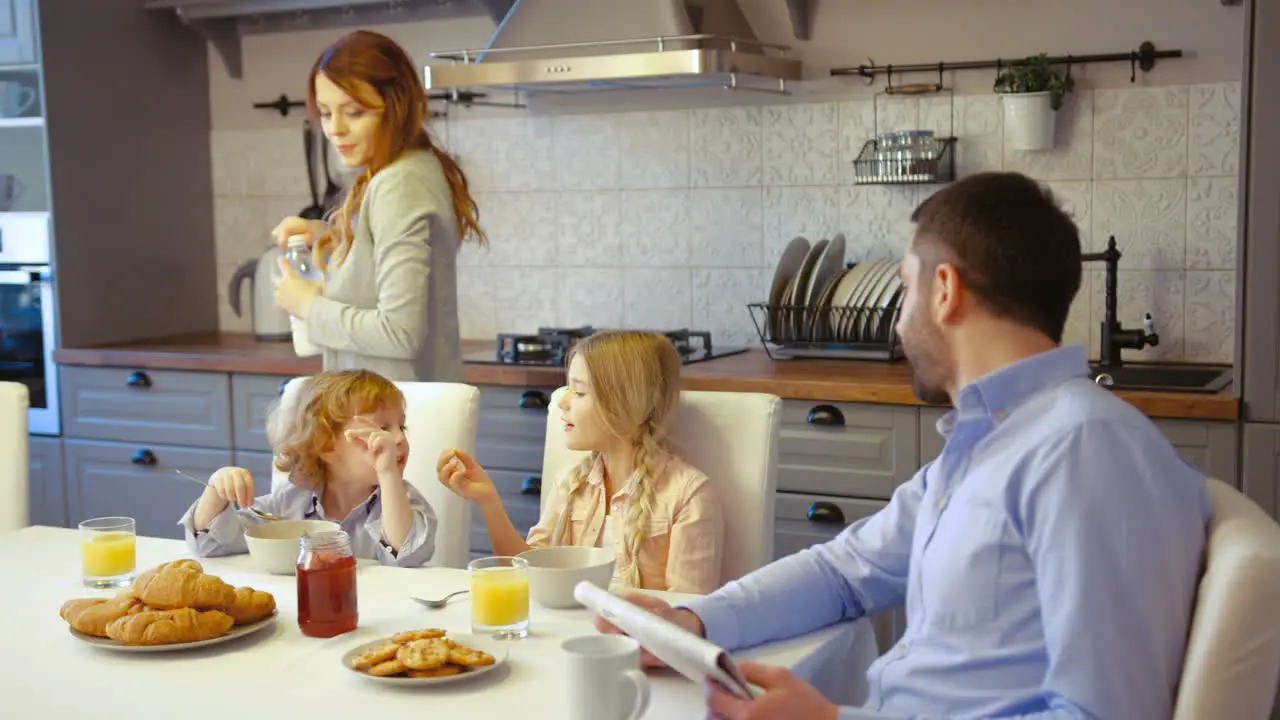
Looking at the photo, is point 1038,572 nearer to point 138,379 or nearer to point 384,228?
point 384,228

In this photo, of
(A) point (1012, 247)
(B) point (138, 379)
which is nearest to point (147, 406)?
(B) point (138, 379)

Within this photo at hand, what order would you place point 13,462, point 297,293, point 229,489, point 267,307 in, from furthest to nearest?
1. point 267,307
2. point 297,293
3. point 13,462
4. point 229,489

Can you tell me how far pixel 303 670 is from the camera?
55.6 inches

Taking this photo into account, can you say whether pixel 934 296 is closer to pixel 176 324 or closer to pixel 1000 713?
pixel 1000 713

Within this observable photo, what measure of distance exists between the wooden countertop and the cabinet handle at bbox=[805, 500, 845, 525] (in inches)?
9.0

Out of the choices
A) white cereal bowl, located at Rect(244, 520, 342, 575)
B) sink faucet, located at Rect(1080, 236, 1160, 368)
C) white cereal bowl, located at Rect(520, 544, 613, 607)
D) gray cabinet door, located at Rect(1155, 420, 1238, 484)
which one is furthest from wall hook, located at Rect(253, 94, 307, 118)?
white cereal bowl, located at Rect(520, 544, 613, 607)

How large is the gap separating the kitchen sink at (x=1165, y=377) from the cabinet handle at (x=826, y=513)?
586 mm

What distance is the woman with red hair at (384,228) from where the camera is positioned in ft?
7.99

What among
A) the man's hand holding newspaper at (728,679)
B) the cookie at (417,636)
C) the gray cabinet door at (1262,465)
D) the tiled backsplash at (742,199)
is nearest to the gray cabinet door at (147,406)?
the tiled backsplash at (742,199)

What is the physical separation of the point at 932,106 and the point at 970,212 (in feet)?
6.59

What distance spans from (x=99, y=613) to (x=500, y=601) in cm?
43

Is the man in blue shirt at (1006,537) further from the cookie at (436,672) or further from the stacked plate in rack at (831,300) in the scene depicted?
the stacked plate in rack at (831,300)

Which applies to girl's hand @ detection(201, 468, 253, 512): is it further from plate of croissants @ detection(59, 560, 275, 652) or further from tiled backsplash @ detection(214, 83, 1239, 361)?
tiled backsplash @ detection(214, 83, 1239, 361)

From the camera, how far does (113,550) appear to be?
1744mm
